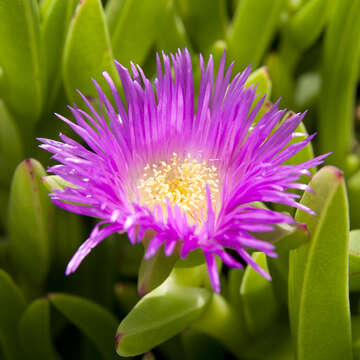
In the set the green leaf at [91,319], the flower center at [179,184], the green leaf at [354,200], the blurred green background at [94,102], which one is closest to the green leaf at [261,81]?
the blurred green background at [94,102]

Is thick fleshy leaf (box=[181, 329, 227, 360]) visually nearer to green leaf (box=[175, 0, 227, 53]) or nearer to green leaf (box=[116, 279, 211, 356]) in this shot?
green leaf (box=[116, 279, 211, 356])

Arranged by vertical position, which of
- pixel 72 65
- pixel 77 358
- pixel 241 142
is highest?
pixel 72 65

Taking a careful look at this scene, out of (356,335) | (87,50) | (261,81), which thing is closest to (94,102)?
(87,50)

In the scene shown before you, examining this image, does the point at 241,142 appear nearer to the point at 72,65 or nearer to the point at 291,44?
the point at 72,65

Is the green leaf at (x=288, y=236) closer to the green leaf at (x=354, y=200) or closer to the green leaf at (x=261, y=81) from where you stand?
the green leaf at (x=261, y=81)

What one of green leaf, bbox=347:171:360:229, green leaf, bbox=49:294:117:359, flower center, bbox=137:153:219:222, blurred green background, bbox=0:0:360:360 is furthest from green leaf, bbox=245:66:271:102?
green leaf, bbox=49:294:117:359

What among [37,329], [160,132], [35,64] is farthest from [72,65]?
[37,329]
